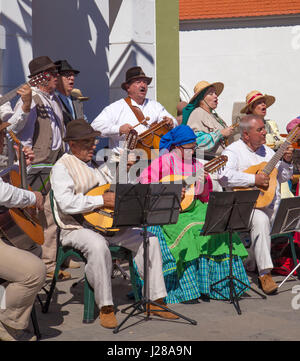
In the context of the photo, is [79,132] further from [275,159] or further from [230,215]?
[275,159]

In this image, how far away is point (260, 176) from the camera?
266 inches

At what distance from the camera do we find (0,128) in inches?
190

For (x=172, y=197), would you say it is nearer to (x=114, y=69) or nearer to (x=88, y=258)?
(x=88, y=258)

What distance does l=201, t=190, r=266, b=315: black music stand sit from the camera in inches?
225

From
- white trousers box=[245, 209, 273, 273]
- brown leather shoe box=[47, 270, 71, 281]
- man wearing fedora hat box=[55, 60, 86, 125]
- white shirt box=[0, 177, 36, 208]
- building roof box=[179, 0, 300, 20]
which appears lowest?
brown leather shoe box=[47, 270, 71, 281]

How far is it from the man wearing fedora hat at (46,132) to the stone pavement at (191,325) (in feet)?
1.74

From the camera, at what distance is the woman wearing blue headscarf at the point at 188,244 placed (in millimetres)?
6109

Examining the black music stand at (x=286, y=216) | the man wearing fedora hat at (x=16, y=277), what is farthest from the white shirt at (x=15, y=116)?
the black music stand at (x=286, y=216)

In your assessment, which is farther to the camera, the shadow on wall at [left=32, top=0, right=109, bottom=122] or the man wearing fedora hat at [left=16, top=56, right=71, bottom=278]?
the shadow on wall at [left=32, top=0, right=109, bottom=122]

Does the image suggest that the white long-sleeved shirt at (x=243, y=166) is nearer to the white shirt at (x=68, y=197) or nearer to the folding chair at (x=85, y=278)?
the folding chair at (x=85, y=278)

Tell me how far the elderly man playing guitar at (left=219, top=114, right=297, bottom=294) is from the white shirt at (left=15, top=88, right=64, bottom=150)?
1782 millimetres

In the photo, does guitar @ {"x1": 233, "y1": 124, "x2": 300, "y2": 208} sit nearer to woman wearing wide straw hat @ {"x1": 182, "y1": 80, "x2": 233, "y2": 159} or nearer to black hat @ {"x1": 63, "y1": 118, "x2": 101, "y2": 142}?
woman wearing wide straw hat @ {"x1": 182, "y1": 80, "x2": 233, "y2": 159}

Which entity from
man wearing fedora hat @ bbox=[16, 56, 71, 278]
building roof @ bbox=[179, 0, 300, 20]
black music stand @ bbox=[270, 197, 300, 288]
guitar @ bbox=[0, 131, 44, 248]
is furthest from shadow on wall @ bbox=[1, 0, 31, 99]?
building roof @ bbox=[179, 0, 300, 20]

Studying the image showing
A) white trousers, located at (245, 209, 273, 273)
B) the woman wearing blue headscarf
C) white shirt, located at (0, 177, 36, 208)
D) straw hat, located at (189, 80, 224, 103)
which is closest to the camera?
white shirt, located at (0, 177, 36, 208)
